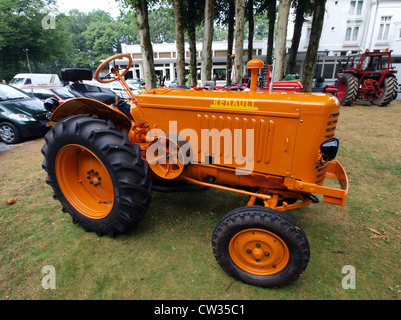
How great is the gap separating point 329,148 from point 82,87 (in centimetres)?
359

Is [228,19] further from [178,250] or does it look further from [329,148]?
[178,250]

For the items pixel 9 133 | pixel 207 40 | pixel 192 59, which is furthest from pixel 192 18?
pixel 9 133

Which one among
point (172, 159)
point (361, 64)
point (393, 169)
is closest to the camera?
point (172, 159)

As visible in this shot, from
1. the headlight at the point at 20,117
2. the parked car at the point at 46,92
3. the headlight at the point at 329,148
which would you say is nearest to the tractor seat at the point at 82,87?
the headlight at the point at 329,148

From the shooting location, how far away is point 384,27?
26.2 metres

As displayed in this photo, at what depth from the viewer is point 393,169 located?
4695 mm

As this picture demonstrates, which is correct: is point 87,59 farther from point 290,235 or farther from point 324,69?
point 290,235

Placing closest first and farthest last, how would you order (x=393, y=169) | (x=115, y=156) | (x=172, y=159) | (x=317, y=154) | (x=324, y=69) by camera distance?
(x=317, y=154), (x=115, y=156), (x=172, y=159), (x=393, y=169), (x=324, y=69)

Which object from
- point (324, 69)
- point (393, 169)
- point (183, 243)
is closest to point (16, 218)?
point (183, 243)

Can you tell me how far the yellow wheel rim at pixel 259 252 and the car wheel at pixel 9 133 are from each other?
7.21 meters

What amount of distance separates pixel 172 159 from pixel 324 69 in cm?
3004

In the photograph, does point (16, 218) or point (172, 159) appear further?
point (16, 218)

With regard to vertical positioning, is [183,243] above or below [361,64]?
below

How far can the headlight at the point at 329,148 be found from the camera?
2.04m
